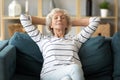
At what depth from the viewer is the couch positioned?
2.27 meters

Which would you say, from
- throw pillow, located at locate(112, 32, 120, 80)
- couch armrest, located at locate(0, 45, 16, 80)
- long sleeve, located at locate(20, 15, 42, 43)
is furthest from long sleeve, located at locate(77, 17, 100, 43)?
couch armrest, located at locate(0, 45, 16, 80)

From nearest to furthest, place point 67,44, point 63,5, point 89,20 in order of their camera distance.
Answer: point 67,44, point 89,20, point 63,5

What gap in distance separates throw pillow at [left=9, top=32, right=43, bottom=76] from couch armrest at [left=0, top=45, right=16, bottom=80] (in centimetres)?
11

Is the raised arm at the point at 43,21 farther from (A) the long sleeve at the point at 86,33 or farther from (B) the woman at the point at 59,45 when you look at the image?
(A) the long sleeve at the point at 86,33

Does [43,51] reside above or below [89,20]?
below

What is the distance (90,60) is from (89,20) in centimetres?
42

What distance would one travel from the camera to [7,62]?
196cm

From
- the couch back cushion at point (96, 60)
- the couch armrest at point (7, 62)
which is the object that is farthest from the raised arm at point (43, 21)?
the couch armrest at point (7, 62)

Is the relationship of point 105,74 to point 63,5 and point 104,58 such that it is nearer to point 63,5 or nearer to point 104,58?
point 104,58

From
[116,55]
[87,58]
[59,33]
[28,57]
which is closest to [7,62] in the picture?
[28,57]

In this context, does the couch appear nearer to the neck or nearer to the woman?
the woman

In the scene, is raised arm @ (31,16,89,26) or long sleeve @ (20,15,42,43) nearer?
long sleeve @ (20,15,42,43)

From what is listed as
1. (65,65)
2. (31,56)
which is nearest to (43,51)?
(31,56)

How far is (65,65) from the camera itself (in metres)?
2.16
